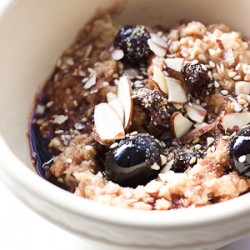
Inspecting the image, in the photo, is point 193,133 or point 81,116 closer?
point 193,133

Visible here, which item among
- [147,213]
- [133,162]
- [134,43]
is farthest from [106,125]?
[147,213]

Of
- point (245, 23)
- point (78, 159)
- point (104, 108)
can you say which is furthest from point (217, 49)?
point (78, 159)

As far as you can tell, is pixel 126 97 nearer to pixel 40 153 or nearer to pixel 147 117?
pixel 147 117

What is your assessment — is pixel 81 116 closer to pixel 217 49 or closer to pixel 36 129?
pixel 36 129

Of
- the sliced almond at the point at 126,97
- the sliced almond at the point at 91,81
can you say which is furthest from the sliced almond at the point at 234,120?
the sliced almond at the point at 91,81

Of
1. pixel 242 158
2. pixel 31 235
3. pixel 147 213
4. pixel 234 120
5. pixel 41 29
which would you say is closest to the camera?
pixel 147 213
